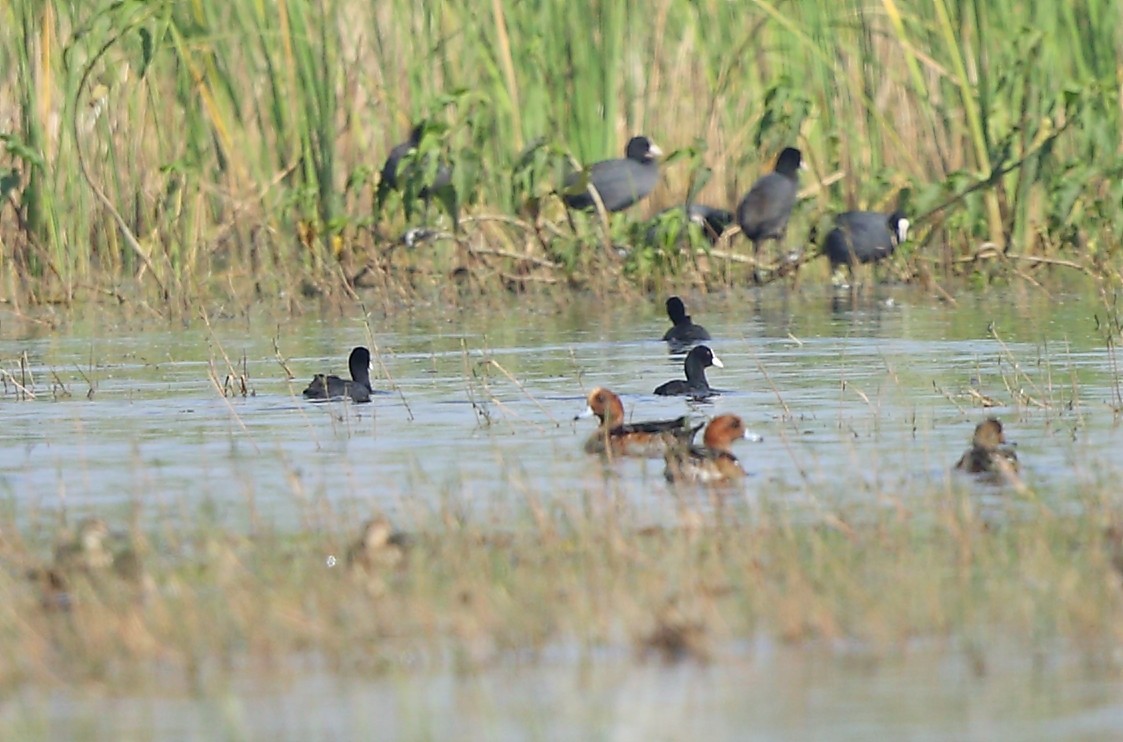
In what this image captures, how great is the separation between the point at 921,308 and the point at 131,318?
18.0 feet

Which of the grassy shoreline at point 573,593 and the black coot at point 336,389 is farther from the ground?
the black coot at point 336,389

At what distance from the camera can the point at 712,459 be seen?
365 inches

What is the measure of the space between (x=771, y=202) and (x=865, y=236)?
798mm

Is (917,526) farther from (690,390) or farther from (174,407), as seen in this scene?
(174,407)

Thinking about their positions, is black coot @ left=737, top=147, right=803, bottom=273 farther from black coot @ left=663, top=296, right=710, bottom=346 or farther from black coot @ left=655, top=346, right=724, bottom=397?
black coot @ left=655, top=346, right=724, bottom=397

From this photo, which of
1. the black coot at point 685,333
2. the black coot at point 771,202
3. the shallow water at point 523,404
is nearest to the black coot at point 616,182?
the black coot at point 771,202

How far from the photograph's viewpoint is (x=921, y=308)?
16.8 meters

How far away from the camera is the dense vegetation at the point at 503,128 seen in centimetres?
1755

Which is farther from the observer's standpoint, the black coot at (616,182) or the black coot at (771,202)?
the black coot at (771,202)

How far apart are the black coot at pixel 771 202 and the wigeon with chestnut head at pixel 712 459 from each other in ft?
28.6

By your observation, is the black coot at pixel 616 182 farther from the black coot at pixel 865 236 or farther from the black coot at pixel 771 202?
the black coot at pixel 865 236

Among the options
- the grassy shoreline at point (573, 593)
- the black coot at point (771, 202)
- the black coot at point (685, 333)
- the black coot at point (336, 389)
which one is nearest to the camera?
the grassy shoreline at point (573, 593)

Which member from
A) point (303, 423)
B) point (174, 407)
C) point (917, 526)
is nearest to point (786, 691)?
point (917, 526)

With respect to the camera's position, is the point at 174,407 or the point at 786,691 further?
the point at 174,407
